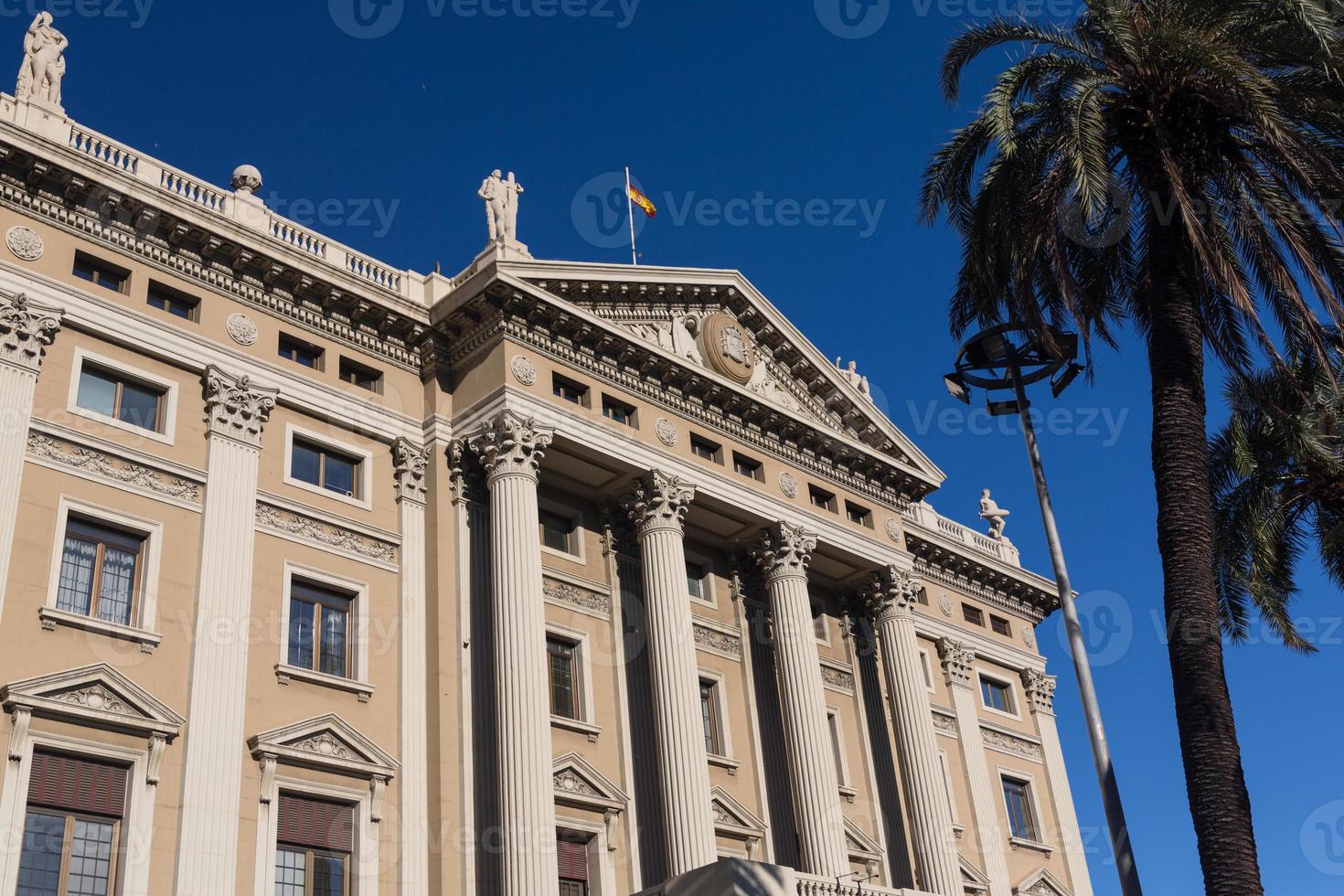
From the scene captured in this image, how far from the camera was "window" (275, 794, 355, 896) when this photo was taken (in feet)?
80.2

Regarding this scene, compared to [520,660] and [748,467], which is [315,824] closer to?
[520,660]

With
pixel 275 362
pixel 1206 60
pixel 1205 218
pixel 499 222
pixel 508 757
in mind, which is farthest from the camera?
pixel 499 222

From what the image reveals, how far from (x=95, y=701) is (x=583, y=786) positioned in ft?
33.1

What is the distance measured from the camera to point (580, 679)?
30.4 metres

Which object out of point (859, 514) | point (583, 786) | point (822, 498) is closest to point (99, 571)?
point (583, 786)

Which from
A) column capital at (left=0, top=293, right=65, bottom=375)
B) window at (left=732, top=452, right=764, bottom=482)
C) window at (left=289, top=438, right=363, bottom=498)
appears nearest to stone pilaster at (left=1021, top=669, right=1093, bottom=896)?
window at (left=732, top=452, right=764, bottom=482)

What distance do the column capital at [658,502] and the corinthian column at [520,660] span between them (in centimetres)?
309

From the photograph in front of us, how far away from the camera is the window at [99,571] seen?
2377 cm

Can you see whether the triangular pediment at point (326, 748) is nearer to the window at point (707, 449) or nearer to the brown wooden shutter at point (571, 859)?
the brown wooden shutter at point (571, 859)

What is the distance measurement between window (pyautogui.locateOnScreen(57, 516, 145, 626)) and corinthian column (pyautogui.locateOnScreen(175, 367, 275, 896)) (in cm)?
120

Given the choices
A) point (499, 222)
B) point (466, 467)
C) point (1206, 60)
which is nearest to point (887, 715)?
point (466, 467)

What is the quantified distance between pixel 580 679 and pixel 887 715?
10991 mm

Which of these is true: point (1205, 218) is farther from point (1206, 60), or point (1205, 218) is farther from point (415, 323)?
point (415, 323)

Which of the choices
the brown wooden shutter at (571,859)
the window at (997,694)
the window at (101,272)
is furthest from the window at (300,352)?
the window at (997,694)
